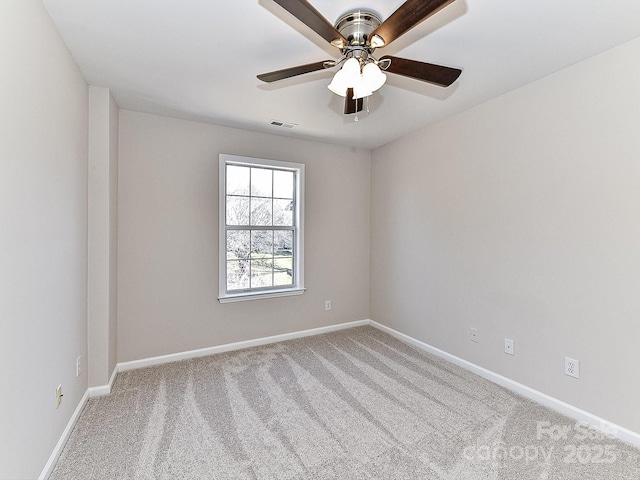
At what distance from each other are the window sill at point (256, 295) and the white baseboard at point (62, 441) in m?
1.36

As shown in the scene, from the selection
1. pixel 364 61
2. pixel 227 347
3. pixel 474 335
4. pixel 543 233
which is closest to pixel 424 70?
pixel 364 61

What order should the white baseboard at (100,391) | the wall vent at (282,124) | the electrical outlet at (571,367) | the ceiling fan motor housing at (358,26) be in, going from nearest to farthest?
the ceiling fan motor housing at (358,26) → the electrical outlet at (571,367) → the white baseboard at (100,391) → the wall vent at (282,124)

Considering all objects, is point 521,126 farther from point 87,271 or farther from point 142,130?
point 87,271

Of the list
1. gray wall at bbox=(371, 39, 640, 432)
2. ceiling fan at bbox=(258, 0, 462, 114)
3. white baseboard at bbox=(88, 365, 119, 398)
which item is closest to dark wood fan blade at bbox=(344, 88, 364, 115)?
ceiling fan at bbox=(258, 0, 462, 114)

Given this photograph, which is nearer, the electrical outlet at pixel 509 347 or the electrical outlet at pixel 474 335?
the electrical outlet at pixel 509 347

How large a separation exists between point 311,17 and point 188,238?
8.14 feet

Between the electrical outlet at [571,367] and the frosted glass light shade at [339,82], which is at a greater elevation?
the frosted glass light shade at [339,82]

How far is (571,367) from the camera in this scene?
2.18m

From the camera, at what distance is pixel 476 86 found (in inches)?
95.2

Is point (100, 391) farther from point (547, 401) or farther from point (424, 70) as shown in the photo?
point (547, 401)

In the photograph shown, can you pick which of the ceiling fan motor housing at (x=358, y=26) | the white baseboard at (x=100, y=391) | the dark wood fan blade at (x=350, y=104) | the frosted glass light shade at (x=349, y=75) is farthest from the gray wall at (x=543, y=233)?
the white baseboard at (x=100, y=391)

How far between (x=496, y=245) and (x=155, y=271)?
3160 millimetres

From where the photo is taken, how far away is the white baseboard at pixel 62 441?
161 cm

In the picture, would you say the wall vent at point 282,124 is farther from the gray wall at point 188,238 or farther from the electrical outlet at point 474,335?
the electrical outlet at point 474,335
